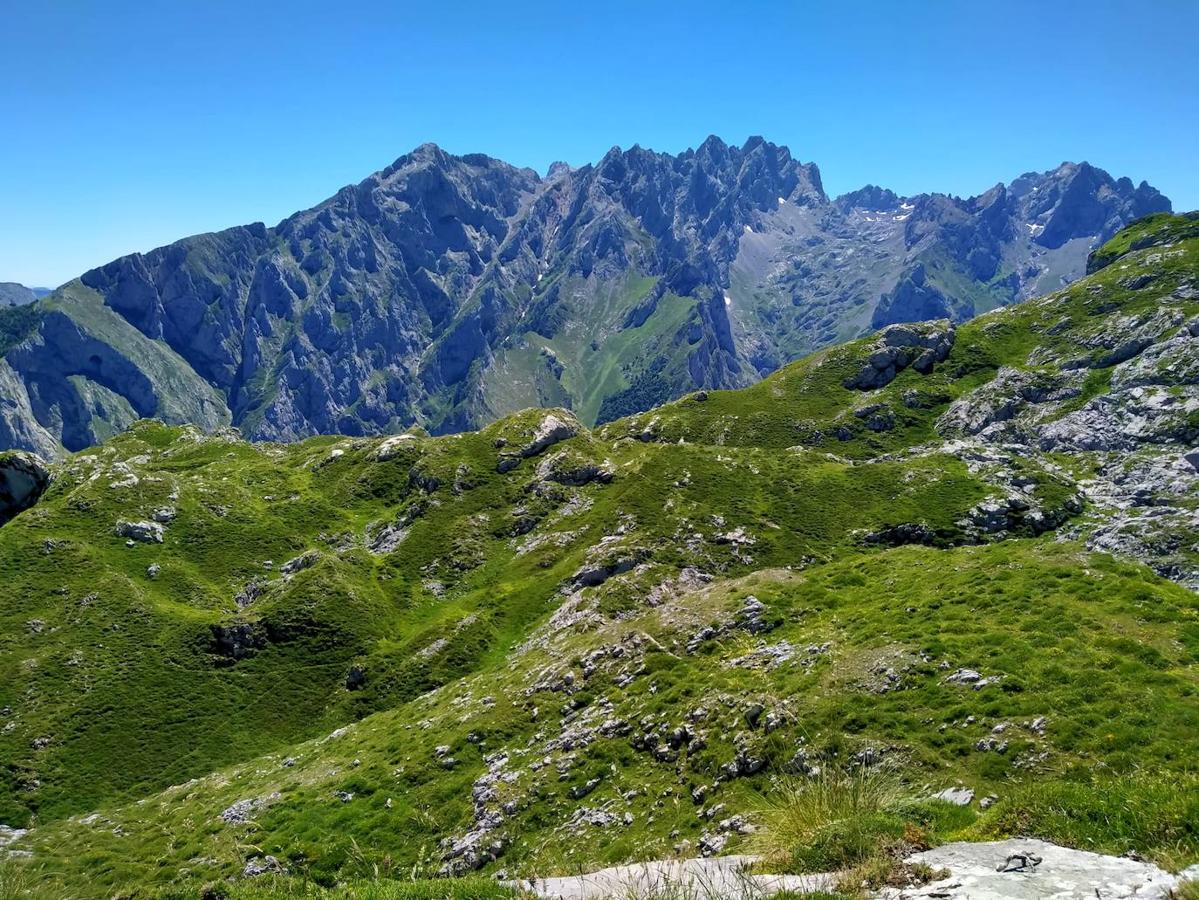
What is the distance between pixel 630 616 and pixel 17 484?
4369 inches

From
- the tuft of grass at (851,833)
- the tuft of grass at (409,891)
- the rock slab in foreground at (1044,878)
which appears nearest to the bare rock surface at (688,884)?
the tuft of grass at (851,833)

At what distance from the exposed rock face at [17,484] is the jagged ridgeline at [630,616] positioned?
128 cm

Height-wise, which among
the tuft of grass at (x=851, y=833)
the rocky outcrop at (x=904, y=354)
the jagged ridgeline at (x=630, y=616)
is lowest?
the jagged ridgeline at (x=630, y=616)

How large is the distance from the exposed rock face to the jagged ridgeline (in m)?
1.28

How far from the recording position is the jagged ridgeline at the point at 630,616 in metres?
29.1

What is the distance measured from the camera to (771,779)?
93.0ft

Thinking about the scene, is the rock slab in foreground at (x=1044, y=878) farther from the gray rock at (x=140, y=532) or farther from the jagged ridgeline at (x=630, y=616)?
the gray rock at (x=140, y=532)

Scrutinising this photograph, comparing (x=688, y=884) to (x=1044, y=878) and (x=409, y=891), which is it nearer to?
(x=409, y=891)

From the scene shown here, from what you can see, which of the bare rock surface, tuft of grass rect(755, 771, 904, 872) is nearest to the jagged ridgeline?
the bare rock surface

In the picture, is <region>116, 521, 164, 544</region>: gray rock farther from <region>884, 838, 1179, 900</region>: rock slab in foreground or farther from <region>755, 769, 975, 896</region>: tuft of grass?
<region>884, 838, 1179, 900</region>: rock slab in foreground

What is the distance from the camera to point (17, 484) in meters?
114

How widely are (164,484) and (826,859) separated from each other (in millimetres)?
121877

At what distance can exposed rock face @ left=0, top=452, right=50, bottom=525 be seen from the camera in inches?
4473

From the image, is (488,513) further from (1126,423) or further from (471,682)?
(1126,423)
